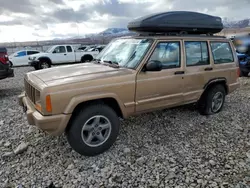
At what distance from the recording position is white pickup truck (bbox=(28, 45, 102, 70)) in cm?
1379

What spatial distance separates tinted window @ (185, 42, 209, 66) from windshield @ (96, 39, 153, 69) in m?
0.92

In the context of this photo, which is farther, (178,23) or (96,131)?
(178,23)

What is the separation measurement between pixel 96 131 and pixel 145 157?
87cm

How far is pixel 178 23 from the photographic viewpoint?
4160 millimetres

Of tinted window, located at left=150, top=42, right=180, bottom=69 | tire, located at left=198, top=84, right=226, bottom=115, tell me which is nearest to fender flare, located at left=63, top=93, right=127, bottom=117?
tinted window, located at left=150, top=42, right=180, bottom=69

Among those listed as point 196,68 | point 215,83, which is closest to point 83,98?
point 196,68

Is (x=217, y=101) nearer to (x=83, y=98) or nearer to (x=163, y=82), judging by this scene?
(x=163, y=82)

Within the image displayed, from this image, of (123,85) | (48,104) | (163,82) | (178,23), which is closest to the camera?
(48,104)

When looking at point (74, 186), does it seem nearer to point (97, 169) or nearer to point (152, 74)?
point (97, 169)

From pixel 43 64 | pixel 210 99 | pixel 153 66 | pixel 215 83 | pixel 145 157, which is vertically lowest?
pixel 145 157

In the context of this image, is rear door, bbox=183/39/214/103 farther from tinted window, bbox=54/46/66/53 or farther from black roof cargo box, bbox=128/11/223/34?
tinted window, bbox=54/46/66/53

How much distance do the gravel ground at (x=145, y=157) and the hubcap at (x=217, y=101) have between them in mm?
322

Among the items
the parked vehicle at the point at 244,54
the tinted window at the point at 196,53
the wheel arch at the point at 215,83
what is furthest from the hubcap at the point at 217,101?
the parked vehicle at the point at 244,54

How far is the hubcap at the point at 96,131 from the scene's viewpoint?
3174mm
